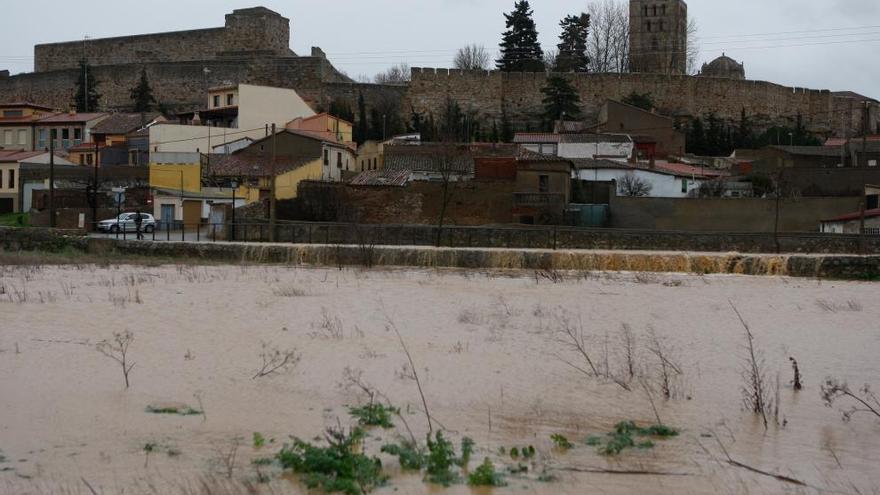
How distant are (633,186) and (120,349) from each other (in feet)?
99.2

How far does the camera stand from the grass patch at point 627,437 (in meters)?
7.33

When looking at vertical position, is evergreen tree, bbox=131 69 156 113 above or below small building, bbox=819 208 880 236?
above

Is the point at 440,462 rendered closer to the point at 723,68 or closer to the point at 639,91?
the point at 639,91

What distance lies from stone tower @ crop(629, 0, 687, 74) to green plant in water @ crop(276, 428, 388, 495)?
62946 mm

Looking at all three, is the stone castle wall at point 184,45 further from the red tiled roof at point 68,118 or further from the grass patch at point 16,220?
the grass patch at point 16,220

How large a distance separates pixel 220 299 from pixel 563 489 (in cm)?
947

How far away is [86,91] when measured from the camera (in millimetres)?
55938

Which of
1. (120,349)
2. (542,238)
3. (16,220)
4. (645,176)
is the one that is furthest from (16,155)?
(120,349)

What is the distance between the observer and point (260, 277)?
19.8m

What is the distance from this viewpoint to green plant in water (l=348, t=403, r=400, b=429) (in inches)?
307

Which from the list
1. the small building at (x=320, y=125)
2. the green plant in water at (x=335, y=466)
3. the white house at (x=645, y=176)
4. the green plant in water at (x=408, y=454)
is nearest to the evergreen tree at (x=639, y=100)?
the white house at (x=645, y=176)

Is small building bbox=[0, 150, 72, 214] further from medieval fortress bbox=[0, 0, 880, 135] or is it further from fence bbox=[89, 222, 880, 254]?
medieval fortress bbox=[0, 0, 880, 135]

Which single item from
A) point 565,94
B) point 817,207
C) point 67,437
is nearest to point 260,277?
point 67,437

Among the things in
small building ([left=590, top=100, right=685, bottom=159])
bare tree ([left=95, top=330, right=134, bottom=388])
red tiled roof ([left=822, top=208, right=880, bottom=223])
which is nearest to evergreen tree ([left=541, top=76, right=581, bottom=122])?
small building ([left=590, top=100, right=685, bottom=159])
